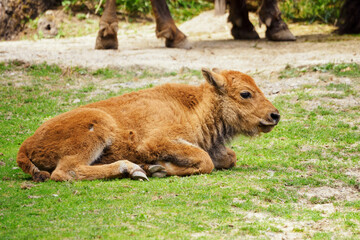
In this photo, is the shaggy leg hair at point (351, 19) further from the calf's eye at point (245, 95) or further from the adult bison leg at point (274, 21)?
the calf's eye at point (245, 95)

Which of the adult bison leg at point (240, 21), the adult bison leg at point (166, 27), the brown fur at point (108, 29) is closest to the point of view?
the brown fur at point (108, 29)

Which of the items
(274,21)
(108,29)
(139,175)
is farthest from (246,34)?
(139,175)

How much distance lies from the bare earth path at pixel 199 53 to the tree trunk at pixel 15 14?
181 cm

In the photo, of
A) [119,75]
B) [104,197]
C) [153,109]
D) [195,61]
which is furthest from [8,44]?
[104,197]

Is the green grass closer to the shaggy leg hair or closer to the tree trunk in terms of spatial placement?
the shaggy leg hair

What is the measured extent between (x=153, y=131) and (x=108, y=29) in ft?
25.5

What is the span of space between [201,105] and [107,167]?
1.61 metres

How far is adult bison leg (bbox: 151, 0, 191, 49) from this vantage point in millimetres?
14781

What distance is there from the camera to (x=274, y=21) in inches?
637

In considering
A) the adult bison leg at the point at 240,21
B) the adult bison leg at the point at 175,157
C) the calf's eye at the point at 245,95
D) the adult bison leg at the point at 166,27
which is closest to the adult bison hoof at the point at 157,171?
the adult bison leg at the point at 175,157

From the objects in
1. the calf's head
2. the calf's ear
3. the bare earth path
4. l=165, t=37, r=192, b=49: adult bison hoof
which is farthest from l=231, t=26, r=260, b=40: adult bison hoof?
the calf's ear

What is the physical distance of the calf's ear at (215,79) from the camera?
290 inches

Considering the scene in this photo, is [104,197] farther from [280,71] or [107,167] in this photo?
[280,71]

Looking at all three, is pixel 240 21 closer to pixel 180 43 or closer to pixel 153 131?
pixel 180 43
